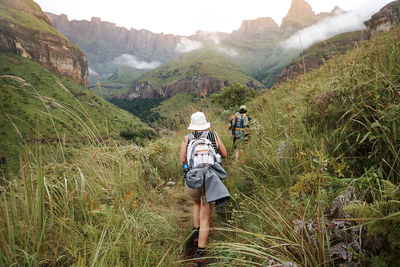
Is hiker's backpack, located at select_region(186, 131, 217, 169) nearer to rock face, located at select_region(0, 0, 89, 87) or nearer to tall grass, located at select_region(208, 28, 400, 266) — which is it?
A: tall grass, located at select_region(208, 28, 400, 266)

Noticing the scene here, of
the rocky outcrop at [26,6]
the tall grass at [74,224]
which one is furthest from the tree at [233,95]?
the rocky outcrop at [26,6]

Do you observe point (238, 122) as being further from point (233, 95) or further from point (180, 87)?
point (180, 87)

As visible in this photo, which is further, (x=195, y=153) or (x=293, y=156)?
(x=195, y=153)

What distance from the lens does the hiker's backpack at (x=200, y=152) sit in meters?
3.10

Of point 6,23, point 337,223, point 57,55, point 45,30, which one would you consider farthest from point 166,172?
point 45,30

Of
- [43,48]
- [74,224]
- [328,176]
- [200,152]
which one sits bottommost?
[74,224]

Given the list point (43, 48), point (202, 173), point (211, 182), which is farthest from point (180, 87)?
point (211, 182)

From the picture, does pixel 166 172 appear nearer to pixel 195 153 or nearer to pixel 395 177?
pixel 195 153

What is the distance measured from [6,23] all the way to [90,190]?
138 metres

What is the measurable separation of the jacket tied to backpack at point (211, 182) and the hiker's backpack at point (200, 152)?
0.09 m

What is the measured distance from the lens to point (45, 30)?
103750mm

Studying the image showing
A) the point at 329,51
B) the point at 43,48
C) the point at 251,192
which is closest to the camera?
the point at 251,192

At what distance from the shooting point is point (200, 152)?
3.14m

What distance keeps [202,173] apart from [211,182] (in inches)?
8.1
